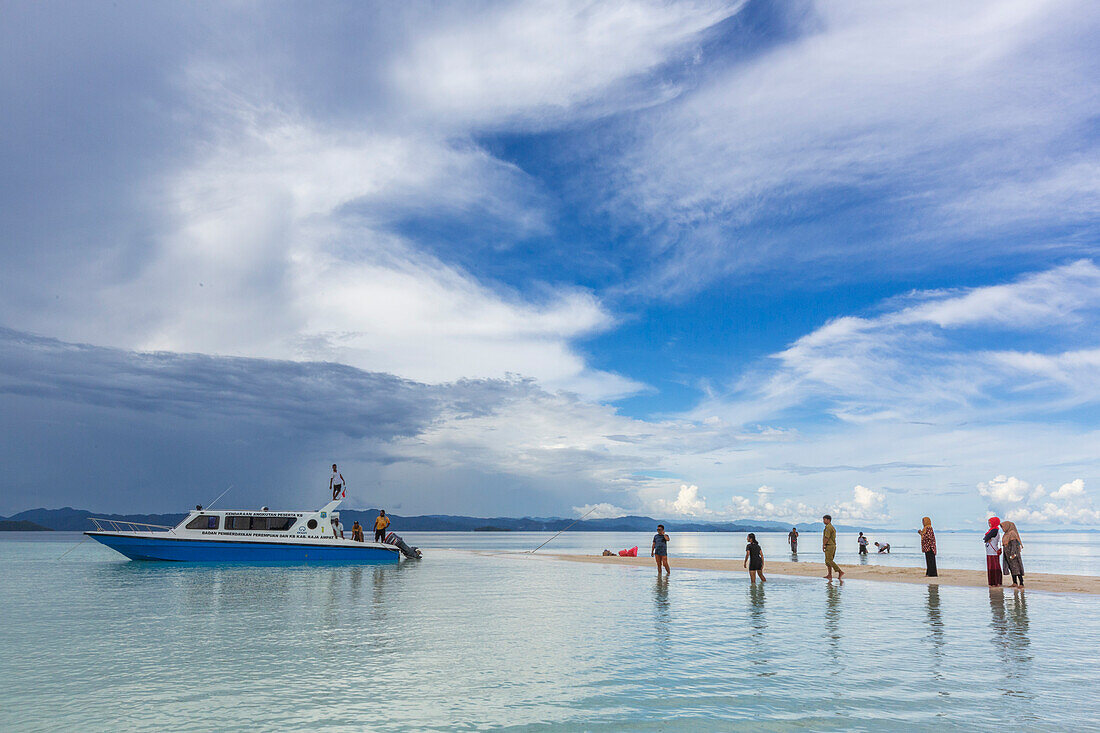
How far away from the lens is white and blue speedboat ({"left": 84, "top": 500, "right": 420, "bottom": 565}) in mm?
41562

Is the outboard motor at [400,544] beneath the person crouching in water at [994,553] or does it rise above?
beneath

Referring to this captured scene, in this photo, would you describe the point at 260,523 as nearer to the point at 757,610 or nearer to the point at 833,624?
the point at 757,610

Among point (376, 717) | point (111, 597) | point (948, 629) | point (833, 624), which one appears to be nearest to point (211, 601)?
point (111, 597)

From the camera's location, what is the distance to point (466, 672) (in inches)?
460

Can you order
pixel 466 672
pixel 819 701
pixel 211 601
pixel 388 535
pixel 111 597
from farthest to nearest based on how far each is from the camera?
pixel 388 535
pixel 111 597
pixel 211 601
pixel 466 672
pixel 819 701

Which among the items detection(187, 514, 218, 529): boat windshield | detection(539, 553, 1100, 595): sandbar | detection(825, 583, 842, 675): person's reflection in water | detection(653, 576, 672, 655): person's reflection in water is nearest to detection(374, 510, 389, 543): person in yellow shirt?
detection(187, 514, 218, 529): boat windshield

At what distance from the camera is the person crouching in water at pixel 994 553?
23547 millimetres

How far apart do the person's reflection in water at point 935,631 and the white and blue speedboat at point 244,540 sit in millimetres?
32638

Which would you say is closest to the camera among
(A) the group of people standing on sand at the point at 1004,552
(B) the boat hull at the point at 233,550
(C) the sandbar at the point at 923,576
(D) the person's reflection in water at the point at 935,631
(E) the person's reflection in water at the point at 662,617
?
(D) the person's reflection in water at the point at 935,631

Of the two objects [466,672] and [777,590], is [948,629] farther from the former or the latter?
[466,672]

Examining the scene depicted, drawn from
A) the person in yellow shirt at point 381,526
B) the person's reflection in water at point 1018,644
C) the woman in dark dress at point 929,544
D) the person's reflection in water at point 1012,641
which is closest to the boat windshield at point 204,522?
the person in yellow shirt at point 381,526

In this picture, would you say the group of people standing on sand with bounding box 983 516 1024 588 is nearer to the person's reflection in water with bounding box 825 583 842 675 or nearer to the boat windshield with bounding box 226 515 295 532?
the person's reflection in water with bounding box 825 583 842 675

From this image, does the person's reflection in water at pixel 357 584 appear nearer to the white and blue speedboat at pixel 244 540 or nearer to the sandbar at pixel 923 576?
the white and blue speedboat at pixel 244 540

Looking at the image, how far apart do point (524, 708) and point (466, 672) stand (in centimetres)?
253
